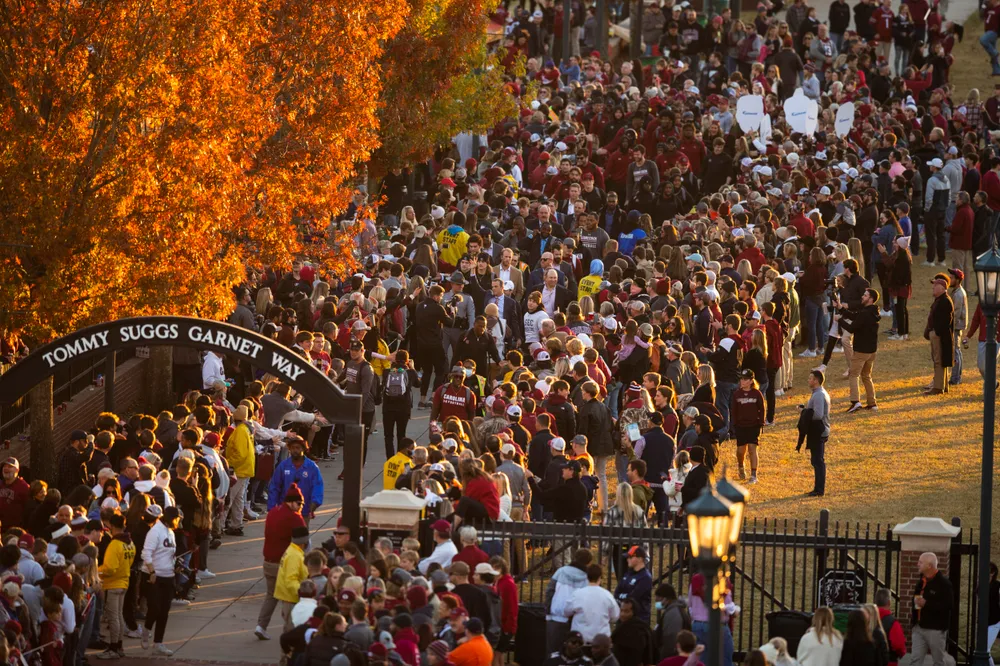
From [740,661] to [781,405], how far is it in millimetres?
10142

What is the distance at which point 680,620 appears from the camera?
14555 millimetres

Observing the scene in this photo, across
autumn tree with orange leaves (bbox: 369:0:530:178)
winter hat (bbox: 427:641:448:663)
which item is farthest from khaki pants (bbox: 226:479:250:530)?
autumn tree with orange leaves (bbox: 369:0:530:178)

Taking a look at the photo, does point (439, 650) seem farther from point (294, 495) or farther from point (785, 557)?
point (785, 557)

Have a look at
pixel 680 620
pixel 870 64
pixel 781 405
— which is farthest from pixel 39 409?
pixel 870 64

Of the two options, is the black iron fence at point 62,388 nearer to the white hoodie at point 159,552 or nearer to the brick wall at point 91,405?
the brick wall at point 91,405

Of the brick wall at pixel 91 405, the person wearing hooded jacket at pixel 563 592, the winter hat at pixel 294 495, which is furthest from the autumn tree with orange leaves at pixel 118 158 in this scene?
the person wearing hooded jacket at pixel 563 592

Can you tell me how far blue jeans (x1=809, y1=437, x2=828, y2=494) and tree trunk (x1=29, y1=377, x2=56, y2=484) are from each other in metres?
8.82

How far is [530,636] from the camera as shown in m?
15.6

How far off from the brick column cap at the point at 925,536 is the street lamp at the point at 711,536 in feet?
17.4

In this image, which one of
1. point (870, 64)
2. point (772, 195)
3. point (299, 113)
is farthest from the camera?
point (870, 64)

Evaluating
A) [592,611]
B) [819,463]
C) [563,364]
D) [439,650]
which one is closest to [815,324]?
[819,463]

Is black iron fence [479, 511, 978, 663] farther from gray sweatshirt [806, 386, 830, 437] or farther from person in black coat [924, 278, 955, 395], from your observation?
person in black coat [924, 278, 955, 395]

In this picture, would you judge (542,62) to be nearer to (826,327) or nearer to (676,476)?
(826,327)

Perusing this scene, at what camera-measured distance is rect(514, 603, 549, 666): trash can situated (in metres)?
15.6
